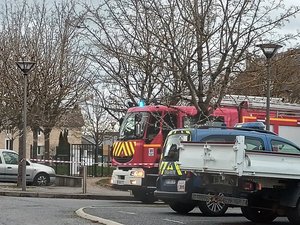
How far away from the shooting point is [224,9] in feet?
70.5

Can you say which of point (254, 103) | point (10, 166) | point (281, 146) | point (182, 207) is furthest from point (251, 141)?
point (10, 166)

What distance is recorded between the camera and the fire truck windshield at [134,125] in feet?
65.4

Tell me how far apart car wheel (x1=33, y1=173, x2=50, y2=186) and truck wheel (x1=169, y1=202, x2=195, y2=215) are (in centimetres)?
1312

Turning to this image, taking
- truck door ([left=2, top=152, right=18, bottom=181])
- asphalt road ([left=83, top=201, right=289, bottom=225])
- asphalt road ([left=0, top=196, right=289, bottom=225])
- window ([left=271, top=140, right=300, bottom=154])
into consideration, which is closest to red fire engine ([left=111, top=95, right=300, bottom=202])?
asphalt road ([left=0, top=196, right=289, bottom=225])

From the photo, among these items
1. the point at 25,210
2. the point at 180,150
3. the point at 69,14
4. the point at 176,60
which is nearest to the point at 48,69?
the point at 69,14

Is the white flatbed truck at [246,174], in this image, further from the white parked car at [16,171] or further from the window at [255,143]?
the white parked car at [16,171]

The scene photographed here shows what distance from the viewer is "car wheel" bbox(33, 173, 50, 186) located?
92.4 feet

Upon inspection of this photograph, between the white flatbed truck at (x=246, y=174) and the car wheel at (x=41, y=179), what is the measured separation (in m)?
15.9

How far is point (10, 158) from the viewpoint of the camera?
28297 mm

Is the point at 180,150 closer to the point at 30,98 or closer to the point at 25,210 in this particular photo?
the point at 25,210

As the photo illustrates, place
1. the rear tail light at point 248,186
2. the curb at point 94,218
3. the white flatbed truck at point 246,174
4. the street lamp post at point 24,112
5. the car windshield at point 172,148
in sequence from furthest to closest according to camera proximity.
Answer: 1. the street lamp post at point 24,112
2. the car windshield at point 172,148
3. the curb at point 94,218
4. the rear tail light at point 248,186
5. the white flatbed truck at point 246,174

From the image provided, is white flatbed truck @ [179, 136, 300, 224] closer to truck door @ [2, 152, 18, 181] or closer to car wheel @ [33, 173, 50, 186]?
car wheel @ [33, 173, 50, 186]

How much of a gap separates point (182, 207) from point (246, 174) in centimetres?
469

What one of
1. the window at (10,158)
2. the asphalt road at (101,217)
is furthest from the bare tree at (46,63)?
the asphalt road at (101,217)
